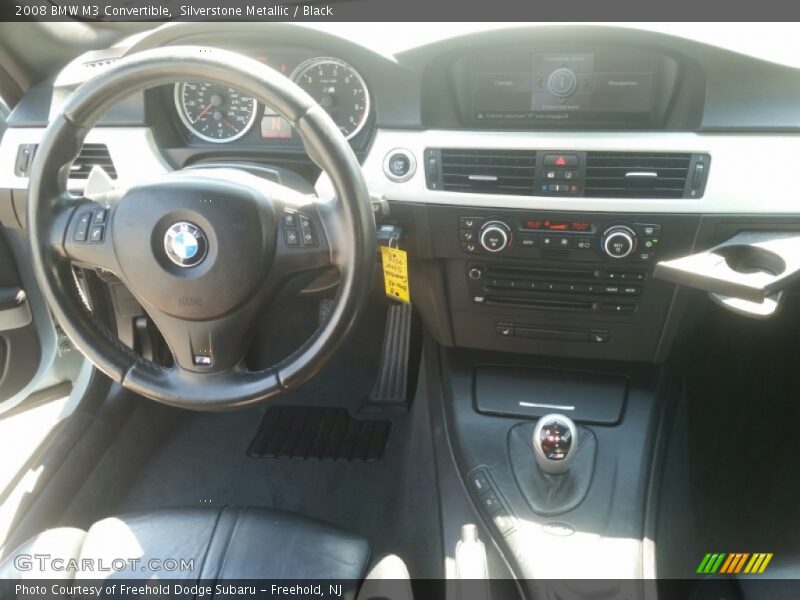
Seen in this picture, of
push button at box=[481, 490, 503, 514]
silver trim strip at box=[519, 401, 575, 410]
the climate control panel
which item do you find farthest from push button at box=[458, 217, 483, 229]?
push button at box=[481, 490, 503, 514]

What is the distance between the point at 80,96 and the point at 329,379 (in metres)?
1.36

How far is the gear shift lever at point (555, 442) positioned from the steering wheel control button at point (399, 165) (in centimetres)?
63

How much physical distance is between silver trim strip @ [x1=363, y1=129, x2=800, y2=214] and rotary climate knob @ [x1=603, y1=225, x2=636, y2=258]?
46 millimetres

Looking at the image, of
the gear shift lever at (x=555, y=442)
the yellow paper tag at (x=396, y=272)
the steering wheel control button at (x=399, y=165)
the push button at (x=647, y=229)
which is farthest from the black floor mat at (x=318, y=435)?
the push button at (x=647, y=229)

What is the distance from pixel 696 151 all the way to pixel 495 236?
431 mm

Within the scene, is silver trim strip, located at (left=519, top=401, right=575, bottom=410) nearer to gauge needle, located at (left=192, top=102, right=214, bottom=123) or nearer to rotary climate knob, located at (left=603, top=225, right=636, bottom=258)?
rotary climate knob, located at (left=603, top=225, right=636, bottom=258)

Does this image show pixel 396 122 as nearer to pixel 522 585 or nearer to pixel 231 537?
pixel 231 537

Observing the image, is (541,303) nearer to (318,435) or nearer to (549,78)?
(549,78)

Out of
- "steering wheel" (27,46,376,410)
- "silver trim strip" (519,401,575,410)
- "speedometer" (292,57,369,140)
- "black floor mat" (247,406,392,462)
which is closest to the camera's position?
"steering wheel" (27,46,376,410)

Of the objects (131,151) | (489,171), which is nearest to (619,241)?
(489,171)

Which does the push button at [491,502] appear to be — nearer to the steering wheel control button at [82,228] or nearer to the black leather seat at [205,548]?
the black leather seat at [205,548]

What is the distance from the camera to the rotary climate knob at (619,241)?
1.48 meters

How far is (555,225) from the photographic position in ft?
4.92

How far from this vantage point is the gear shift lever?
159 cm
